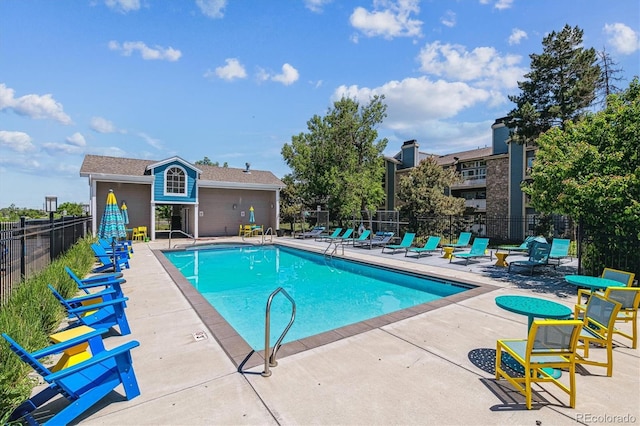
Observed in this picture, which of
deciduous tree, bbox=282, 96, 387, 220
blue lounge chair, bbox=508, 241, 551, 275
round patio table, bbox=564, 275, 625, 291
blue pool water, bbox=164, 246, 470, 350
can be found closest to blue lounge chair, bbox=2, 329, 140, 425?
blue pool water, bbox=164, 246, 470, 350

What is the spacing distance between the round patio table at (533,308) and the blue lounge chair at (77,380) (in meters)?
3.96

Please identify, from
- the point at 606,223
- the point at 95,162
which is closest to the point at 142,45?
the point at 95,162

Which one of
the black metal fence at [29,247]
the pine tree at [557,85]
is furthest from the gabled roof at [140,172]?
the pine tree at [557,85]

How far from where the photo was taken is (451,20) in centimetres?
1032

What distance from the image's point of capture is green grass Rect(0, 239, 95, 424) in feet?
9.03

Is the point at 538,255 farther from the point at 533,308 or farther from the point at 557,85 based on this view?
the point at 557,85

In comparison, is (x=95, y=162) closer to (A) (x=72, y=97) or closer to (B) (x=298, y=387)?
(A) (x=72, y=97)

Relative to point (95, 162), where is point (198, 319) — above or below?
below

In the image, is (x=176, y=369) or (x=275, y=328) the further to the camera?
(x=275, y=328)

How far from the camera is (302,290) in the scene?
9.42 m

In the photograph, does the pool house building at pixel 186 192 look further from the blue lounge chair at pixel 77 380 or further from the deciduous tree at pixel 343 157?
the blue lounge chair at pixel 77 380

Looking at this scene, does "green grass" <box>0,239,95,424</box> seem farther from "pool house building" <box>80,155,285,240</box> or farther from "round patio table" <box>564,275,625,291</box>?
"pool house building" <box>80,155,285,240</box>

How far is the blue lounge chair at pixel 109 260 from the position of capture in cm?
928

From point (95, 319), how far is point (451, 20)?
40.5ft
